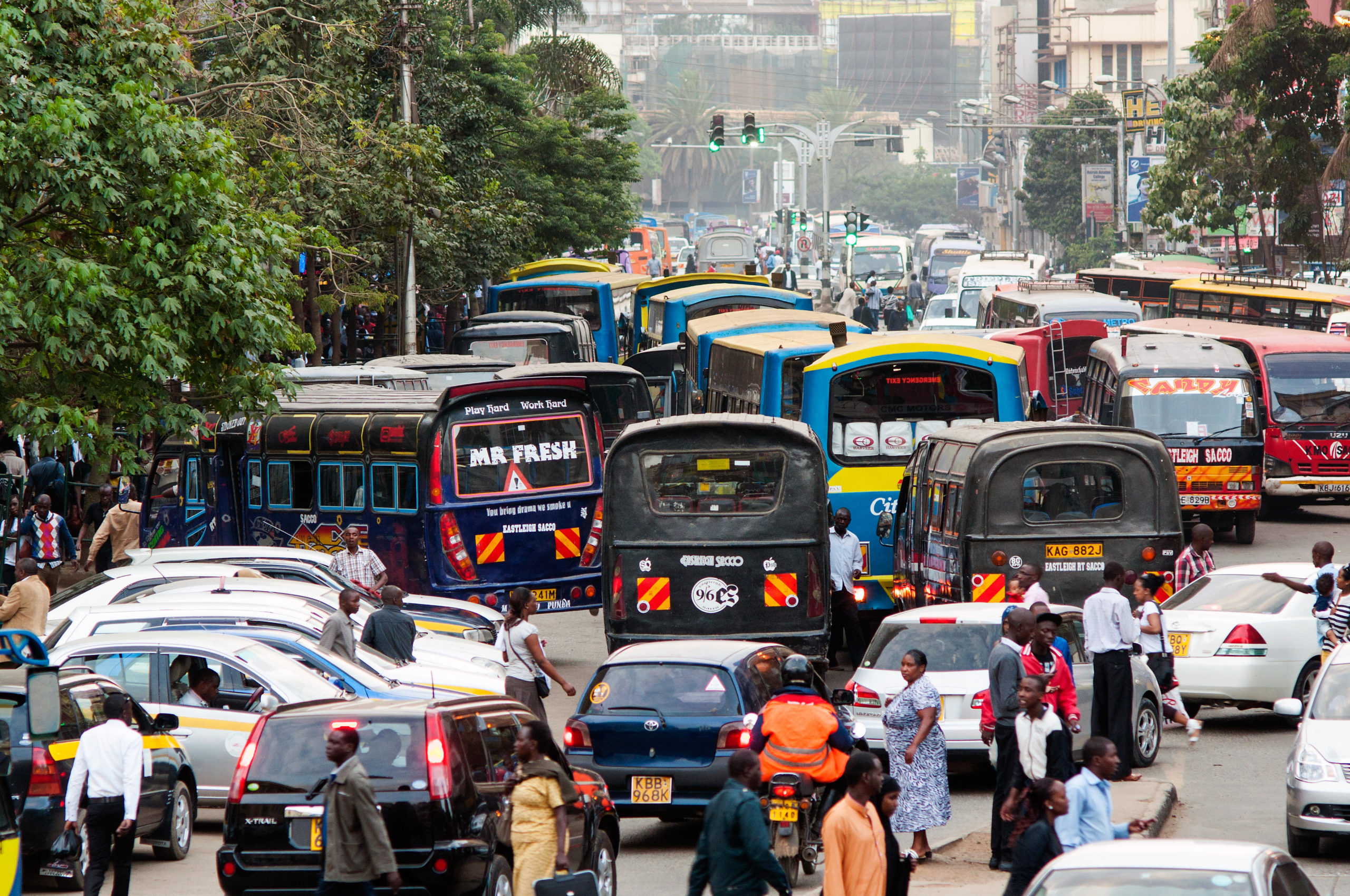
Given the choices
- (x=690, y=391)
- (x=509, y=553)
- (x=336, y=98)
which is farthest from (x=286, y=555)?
(x=690, y=391)

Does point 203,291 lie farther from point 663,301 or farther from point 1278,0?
point 1278,0

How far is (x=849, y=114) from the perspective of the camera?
18225 centimetres

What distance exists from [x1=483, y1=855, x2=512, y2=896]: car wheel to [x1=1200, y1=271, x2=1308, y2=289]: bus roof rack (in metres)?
31.0

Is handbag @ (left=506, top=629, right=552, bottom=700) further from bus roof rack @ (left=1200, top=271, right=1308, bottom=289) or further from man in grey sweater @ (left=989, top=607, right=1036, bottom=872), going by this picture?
bus roof rack @ (left=1200, top=271, right=1308, bottom=289)

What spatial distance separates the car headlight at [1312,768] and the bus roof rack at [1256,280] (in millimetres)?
27560

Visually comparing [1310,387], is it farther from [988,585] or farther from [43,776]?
[43,776]

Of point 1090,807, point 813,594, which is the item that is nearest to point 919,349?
point 813,594

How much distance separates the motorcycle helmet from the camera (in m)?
10.8

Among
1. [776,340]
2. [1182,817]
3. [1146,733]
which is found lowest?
[1182,817]

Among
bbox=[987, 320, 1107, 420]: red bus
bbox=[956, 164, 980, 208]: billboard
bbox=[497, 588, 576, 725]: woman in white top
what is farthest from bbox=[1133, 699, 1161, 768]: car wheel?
bbox=[956, 164, 980, 208]: billboard

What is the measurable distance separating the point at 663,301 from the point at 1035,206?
60.2 m

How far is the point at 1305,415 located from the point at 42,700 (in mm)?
20820

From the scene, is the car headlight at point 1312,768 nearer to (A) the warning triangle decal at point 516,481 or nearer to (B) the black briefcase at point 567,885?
(B) the black briefcase at point 567,885

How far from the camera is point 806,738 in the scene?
10359 millimetres
